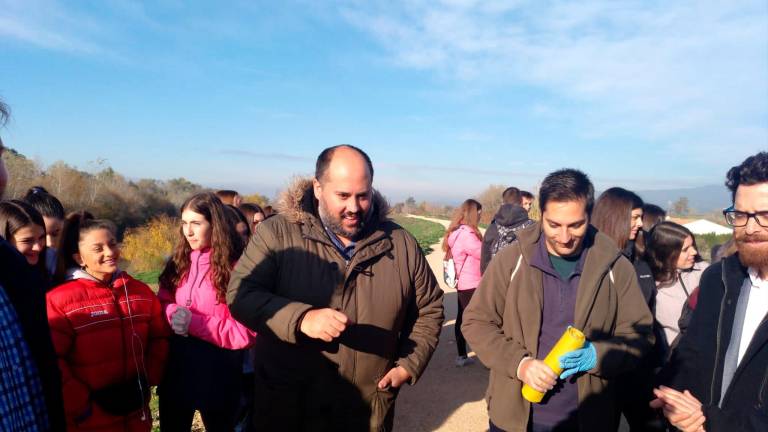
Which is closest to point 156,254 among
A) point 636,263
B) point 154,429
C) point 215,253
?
point 154,429

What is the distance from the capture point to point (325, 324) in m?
Result: 2.07

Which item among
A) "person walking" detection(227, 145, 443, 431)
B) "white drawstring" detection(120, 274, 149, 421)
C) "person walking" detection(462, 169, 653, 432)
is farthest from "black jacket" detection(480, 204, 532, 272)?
"white drawstring" detection(120, 274, 149, 421)

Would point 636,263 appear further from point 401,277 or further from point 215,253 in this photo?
point 215,253

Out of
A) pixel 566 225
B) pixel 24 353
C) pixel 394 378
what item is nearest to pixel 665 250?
pixel 566 225

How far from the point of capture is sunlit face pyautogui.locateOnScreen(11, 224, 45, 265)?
114 inches

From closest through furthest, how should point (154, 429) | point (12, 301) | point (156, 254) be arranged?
point (12, 301) < point (154, 429) < point (156, 254)

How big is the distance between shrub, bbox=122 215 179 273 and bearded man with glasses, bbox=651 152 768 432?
20318mm

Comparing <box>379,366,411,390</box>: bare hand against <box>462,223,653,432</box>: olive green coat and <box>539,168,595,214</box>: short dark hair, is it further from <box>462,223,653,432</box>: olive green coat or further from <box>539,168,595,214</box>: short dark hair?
<box>539,168,595,214</box>: short dark hair

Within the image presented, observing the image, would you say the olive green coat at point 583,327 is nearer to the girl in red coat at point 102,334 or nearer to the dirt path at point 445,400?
the girl in red coat at point 102,334

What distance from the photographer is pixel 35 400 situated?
1496 mm

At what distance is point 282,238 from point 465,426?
3.38 metres

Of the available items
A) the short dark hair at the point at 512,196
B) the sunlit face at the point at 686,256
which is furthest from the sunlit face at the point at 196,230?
the short dark hair at the point at 512,196

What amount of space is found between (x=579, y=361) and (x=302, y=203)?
171cm

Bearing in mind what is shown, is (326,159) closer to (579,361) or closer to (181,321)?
(181,321)
